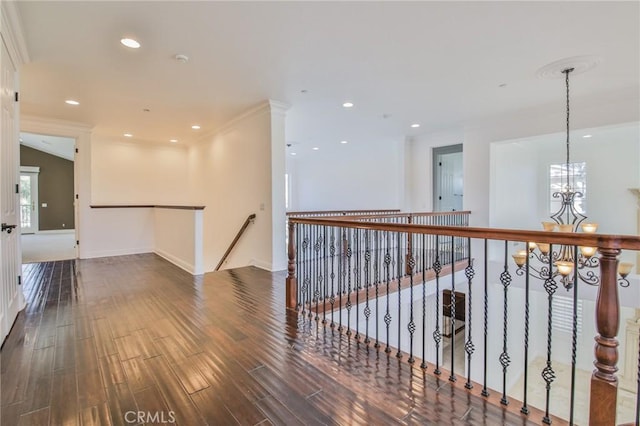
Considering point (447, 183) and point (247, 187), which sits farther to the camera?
point (447, 183)

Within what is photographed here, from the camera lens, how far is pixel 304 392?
1.88m

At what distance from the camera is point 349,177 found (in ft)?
30.0

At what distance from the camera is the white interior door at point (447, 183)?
24.1 feet

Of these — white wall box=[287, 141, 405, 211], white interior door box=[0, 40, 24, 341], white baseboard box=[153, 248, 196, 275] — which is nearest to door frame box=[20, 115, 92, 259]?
white baseboard box=[153, 248, 196, 275]

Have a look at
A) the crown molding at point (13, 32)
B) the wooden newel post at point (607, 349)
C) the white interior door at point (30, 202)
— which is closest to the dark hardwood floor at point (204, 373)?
the wooden newel post at point (607, 349)

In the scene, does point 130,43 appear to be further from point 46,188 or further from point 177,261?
point 46,188

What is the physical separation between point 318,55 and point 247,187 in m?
2.90

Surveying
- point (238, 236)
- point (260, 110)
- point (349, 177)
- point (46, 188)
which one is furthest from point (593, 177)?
point (46, 188)

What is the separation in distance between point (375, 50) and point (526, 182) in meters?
5.72

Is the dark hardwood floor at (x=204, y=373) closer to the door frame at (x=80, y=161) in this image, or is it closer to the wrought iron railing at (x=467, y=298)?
the wrought iron railing at (x=467, y=298)

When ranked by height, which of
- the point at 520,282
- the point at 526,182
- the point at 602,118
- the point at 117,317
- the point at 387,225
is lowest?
the point at 520,282

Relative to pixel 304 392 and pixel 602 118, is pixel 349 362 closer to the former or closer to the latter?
pixel 304 392

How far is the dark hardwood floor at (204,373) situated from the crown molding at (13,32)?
2.52 m

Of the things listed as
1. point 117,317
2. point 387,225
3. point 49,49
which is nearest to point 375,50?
point 387,225
